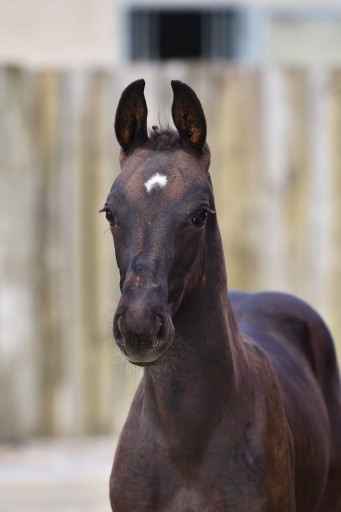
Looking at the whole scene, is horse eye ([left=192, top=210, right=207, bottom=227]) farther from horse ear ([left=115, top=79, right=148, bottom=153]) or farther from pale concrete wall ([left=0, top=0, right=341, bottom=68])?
pale concrete wall ([left=0, top=0, right=341, bottom=68])

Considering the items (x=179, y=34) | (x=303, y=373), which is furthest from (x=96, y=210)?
(x=179, y=34)

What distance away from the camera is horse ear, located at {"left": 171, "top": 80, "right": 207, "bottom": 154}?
425 cm

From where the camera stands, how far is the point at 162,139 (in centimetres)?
429

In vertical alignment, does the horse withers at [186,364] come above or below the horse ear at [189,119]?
below

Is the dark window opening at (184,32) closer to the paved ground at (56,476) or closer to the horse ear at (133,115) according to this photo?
the paved ground at (56,476)

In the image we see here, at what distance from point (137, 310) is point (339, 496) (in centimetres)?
207

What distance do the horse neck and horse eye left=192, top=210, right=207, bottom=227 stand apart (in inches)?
7.4

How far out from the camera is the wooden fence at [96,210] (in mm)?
9039

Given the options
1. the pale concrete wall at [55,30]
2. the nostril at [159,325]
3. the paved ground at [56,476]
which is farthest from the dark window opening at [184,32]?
the nostril at [159,325]

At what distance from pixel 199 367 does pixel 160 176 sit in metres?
0.66

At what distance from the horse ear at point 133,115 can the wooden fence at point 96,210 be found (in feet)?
15.3

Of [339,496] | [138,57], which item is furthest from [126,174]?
[138,57]

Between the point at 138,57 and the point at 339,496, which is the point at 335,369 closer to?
the point at 339,496

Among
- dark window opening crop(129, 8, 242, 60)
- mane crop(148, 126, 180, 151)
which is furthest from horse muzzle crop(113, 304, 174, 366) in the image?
dark window opening crop(129, 8, 242, 60)
